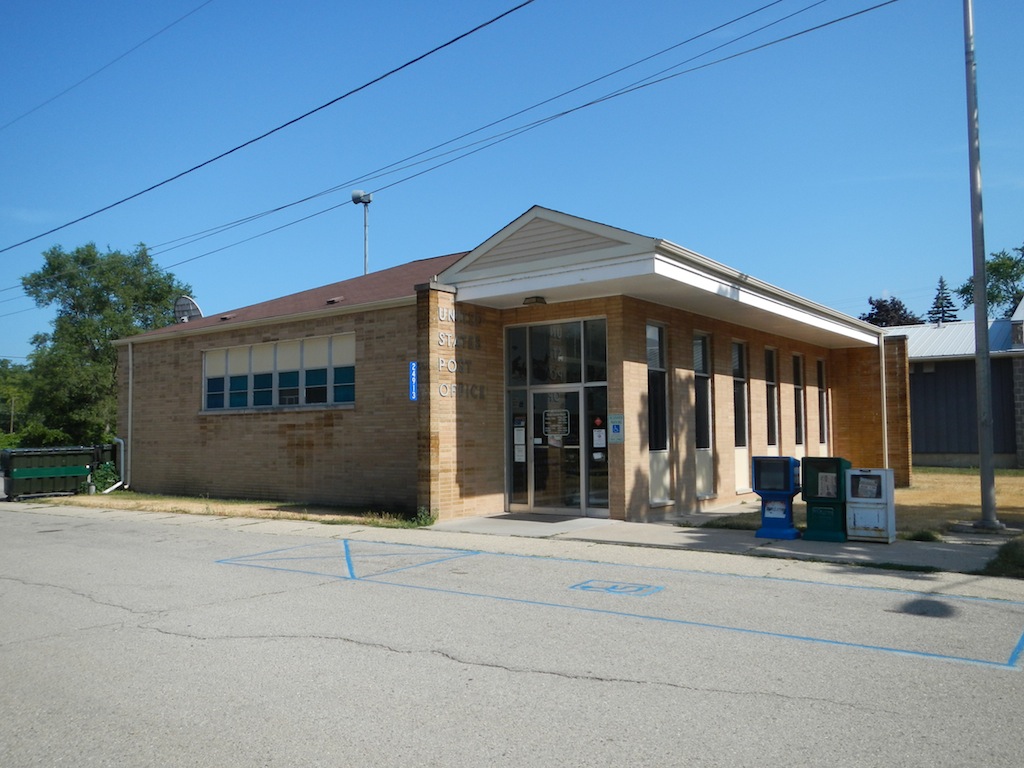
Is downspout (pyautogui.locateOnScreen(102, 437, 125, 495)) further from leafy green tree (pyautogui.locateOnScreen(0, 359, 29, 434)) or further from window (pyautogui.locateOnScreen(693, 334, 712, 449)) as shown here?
leafy green tree (pyautogui.locateOnScreen(0, 359, 29, 434))

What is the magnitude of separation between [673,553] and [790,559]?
1.61m

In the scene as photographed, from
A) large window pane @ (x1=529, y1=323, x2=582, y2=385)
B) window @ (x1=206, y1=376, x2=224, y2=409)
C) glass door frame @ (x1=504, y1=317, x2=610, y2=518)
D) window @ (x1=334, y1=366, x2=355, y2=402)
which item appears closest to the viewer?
glass door frame @ (x1=504, y1=317, x2=610, y2=518)

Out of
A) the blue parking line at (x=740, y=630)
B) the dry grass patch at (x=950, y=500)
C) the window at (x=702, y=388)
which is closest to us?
the blue parking line at (x=740, y=630)

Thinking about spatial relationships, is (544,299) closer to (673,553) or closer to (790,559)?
(673,553)

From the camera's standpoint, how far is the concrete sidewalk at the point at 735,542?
436 inches

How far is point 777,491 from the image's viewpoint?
42.3 ft

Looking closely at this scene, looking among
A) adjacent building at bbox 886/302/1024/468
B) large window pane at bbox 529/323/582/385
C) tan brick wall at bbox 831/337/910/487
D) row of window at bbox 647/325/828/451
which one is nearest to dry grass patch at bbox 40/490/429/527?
large window pane at bbox 529/323/582/385

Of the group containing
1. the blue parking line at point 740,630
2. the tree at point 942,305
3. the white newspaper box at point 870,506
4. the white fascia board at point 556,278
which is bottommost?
the blue parking line at point 740,630

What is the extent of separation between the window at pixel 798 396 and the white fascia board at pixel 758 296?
4.97 ft

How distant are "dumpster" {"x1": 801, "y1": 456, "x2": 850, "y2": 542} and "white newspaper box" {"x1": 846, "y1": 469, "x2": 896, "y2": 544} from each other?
100 millimetres

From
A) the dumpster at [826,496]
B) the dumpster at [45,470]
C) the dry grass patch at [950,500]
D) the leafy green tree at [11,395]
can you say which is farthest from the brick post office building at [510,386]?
the leafy green tree at [11,395]

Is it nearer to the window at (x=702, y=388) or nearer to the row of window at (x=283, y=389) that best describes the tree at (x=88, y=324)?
the row of window at (x=283, y=389)

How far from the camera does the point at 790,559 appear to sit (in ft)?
37.0

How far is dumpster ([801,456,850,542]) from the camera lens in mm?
12398
